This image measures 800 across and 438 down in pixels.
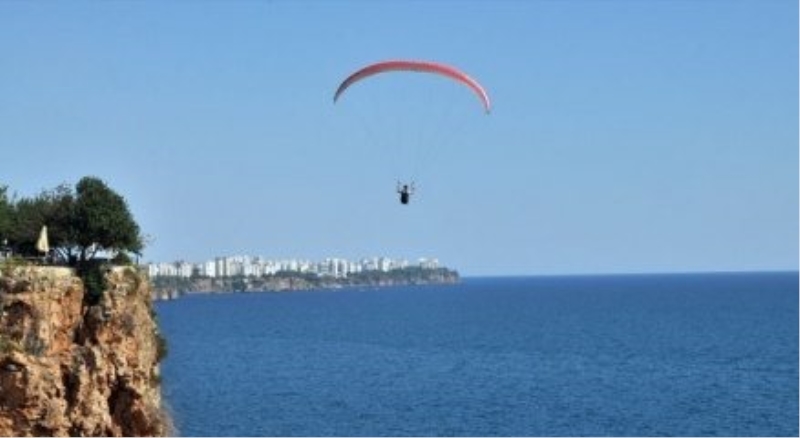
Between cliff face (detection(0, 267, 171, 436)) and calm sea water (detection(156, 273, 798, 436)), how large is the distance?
66.8ft

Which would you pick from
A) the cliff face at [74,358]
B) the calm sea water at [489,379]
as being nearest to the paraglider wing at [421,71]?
the cliff face at [74,358]

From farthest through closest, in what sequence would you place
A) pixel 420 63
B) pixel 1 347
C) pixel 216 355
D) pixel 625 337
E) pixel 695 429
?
pixel 625 337 < pixel 216 355 < pixel 695 429 < pixel 420 63 < pixel 1 347

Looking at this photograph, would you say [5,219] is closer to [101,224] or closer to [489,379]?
[101,224]

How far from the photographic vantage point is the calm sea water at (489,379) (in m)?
58.9

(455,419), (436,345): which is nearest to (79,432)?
(455,419)

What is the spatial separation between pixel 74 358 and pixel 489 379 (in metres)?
48.6

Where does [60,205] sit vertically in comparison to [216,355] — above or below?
above

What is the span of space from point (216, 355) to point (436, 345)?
2186cm

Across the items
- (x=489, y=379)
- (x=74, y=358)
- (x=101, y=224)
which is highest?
(x=101, y=224)

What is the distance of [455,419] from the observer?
59.8m

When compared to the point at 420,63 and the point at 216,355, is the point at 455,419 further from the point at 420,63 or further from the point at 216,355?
the point at 216,355

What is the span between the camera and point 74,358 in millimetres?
32812

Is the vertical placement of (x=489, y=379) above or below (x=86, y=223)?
below

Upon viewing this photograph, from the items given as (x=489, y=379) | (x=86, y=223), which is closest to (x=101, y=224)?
(x=86, y=223)
